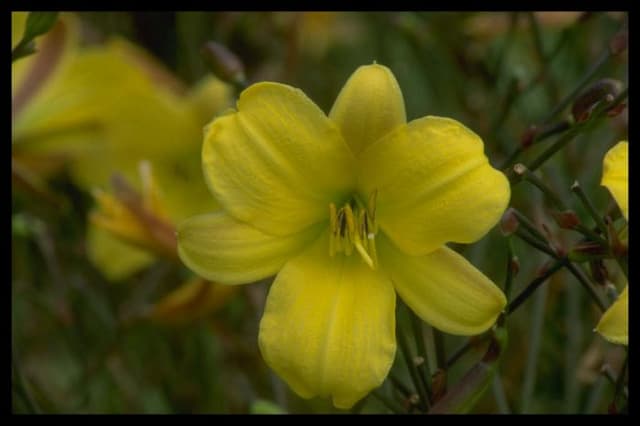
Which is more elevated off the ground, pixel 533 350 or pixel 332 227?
pixel 332 227

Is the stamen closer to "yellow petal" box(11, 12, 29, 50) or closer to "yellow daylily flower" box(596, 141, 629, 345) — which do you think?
"yellow daylily flower" box(596, 141, 629, 345)

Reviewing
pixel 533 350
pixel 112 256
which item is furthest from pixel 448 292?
pixel 112 256

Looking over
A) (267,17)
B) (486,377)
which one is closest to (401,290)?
(486,377)

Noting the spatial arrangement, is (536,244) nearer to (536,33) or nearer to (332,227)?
(332,227)

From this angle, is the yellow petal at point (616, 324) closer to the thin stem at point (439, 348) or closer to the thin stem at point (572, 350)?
the thin stem at point (439, 348)

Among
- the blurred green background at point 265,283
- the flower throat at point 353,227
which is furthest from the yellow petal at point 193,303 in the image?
the flower throat at point 353,227

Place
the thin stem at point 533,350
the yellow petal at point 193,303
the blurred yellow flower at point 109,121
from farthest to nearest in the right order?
the blurred yellow flower at point 109,121 → the yellow petal at point 193,303 → the thin stem at point 533,350
